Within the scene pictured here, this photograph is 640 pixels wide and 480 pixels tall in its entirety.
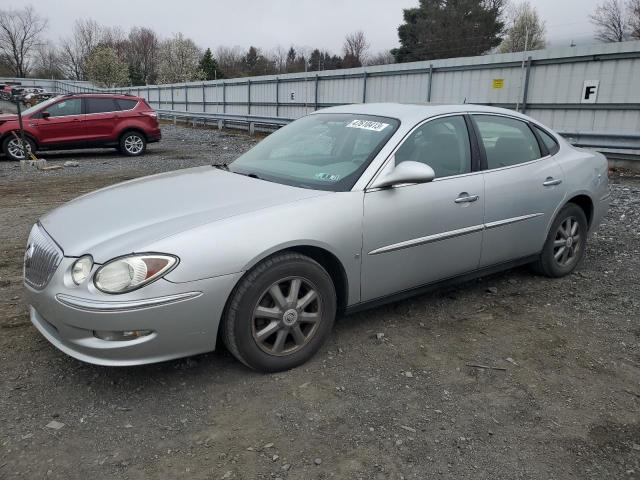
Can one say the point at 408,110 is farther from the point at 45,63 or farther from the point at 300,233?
the point at 45,63

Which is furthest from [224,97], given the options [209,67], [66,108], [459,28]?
[209,67]

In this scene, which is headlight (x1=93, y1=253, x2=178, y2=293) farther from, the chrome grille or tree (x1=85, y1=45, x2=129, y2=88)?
tree (x1=85, y1=45, x2=129, y2=88)

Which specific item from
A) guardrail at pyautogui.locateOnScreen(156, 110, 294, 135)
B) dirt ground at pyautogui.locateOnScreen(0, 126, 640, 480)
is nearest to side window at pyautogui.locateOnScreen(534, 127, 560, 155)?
dirt ground at pyautogui.locateOnScreen(0, 126, 640, 480)

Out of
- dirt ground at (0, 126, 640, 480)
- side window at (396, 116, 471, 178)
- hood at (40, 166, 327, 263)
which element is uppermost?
side window at (396, 116, 471, 178)

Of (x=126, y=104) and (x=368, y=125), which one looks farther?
(x=126, y=104)

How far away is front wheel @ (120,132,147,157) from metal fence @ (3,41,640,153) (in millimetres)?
4812

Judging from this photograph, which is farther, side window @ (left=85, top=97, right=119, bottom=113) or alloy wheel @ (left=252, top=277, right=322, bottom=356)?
side window @ (left=85, top=97, right=119, bottom=113)

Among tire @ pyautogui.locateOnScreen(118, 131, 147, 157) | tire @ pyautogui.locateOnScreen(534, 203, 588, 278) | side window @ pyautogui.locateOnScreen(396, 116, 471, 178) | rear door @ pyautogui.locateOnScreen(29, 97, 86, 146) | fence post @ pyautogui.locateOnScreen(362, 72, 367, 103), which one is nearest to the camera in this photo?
side window @ pyautogui.locateOnScreen(396, 116, 471, 178)

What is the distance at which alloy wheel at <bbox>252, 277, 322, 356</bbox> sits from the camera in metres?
2.93

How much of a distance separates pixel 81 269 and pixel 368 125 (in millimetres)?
2151

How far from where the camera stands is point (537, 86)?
12.2 meters

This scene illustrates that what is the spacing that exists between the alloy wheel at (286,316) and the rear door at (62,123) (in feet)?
39.9

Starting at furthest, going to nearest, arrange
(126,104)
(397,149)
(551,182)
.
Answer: (126,104) → (551,182) → (397,149)

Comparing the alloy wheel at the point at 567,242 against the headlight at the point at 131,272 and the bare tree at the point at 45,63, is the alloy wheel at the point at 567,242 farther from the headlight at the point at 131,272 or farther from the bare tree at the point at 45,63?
the bare tree at the point at 45,63
